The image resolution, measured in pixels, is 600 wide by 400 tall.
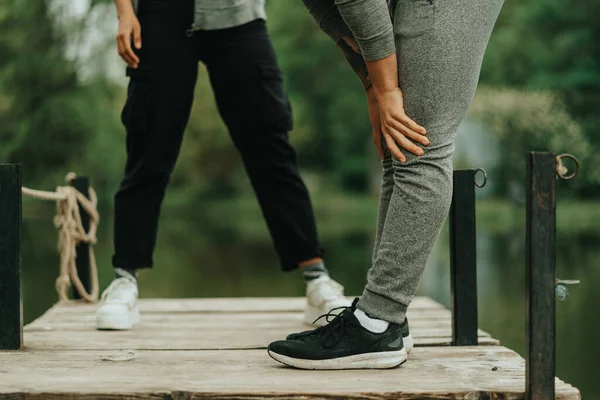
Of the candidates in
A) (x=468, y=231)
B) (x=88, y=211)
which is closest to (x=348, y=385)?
(x=468, y=231)

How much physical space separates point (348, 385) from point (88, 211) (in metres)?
1.89

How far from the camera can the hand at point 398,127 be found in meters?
1.70

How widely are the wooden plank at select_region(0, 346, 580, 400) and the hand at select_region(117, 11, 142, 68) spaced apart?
874 mm

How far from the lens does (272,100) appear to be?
250 cm

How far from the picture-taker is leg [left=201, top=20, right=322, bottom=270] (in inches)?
97.4

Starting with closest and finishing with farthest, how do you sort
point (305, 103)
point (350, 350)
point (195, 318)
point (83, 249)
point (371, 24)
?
point (371, 24), point (350, 350), point (195, 318), point (83, 249), point (305, 103)

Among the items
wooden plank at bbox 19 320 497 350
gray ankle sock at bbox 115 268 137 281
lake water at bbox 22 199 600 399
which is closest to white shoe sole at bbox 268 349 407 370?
wooden plank at bbox 19 320 497 350

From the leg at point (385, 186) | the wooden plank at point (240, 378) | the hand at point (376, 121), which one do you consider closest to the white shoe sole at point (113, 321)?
the wooden plank at point (240, 378)

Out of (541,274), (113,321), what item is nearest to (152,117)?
(113,321)

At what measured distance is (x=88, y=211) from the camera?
326 centimetres

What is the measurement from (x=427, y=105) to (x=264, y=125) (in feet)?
2.88

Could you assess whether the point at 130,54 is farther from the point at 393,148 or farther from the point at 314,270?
the point at 393,148

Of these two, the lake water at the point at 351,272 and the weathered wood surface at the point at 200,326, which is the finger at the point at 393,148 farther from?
the lake water at the point at 351,272

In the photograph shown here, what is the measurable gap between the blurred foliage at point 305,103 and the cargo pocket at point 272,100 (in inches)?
453
